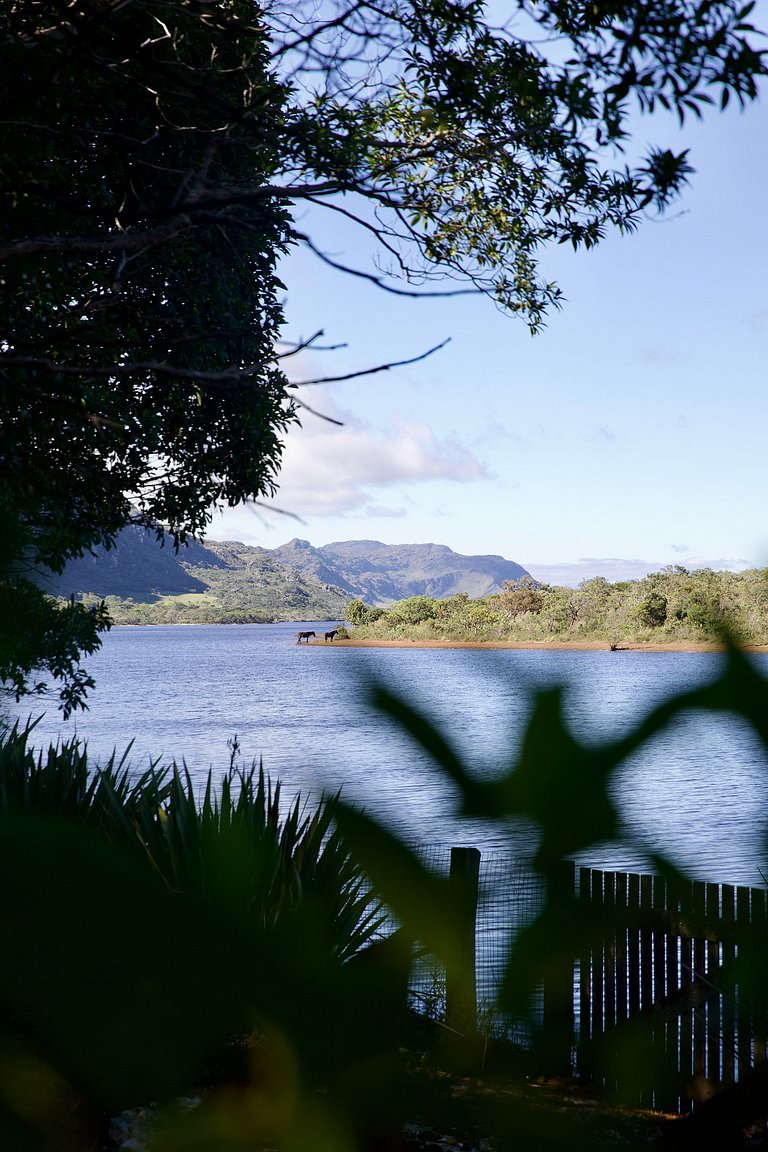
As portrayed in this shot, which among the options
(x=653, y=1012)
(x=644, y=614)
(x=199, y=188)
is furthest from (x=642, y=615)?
(x=199, y=188)

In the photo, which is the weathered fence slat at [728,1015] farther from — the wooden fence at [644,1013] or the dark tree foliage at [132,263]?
the dark tree foliage at [132,263]

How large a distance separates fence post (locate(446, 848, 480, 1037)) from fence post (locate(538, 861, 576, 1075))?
0.03m

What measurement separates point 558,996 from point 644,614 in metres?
0.61

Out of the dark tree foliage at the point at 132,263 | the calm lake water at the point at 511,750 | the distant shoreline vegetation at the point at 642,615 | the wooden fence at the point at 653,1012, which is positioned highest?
the dark tree foliage at the point at 132,263

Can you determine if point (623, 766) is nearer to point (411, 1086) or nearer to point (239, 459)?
point (411, 1086)

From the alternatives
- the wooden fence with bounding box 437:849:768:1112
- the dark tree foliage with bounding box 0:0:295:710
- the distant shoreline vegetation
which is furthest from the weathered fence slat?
the dark tree foliage with bounding box 0:0:295:710

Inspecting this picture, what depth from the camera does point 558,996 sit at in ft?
1.17

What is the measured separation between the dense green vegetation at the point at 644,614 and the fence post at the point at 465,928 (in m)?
0.11

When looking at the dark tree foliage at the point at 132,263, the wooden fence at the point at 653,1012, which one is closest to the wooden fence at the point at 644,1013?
the wooden fence at the point at 653,1012

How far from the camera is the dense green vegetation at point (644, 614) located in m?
0.33

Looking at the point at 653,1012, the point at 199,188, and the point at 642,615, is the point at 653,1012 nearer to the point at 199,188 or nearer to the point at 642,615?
the point at 642,615

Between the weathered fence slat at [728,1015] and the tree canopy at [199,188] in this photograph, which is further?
the tree canopy at [199,188]

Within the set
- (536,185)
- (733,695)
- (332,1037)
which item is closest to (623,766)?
(733,695)

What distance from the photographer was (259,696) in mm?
37281
